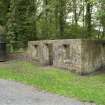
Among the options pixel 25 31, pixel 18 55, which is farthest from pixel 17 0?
pixel 18 55

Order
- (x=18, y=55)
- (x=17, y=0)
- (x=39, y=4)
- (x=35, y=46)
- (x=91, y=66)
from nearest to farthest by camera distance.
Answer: (x=91, y=66), (x=35, y=46), (x=18, y=55), (x=17, y=0), (x=39, y=4)

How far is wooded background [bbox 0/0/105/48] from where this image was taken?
25406mm

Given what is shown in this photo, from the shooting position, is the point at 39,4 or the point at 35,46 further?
the point at 39,4

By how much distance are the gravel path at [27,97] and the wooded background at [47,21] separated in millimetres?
14484

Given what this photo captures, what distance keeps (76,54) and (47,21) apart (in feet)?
46.6

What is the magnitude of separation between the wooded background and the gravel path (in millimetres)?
14484

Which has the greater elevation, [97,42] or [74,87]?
[97,42]

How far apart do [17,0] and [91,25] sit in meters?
7.12

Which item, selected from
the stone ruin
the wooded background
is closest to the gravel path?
the stone ruin

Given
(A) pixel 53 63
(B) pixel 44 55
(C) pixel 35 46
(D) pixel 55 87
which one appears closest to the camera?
(D) pixel 55 87

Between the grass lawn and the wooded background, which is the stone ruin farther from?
the wooded background

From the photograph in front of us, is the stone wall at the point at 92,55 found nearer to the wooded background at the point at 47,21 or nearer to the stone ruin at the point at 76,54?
the stone ruin at the point at 76,54

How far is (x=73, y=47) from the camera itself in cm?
1565

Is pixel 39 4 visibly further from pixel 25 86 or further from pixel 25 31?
pixel 25 86
